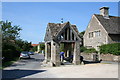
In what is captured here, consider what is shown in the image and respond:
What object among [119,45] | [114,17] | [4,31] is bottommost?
[119,45]

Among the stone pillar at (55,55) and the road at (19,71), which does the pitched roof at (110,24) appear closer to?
the stone pillar at (55,55)

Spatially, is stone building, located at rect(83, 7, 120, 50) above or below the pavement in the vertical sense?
above

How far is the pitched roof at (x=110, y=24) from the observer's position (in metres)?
33.6

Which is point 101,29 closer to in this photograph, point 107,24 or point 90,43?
point 107,24

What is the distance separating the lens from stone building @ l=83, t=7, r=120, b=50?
3353 centimetres

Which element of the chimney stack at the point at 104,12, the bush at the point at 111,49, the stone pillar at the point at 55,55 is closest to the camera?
the stone pillar at the point at 55,55

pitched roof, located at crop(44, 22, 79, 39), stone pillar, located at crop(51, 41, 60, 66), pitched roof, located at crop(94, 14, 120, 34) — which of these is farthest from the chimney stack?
stone pillar, located at crop(51, 41, 60, 66)

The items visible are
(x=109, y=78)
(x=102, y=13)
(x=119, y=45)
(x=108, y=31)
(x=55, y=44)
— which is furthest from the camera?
(x=102, y=13)

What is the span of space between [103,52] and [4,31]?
55.8 feet

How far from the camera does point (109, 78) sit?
11430mm

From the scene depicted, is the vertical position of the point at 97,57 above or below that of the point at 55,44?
below

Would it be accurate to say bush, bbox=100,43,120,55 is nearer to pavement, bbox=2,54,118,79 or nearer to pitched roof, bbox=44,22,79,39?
pitched roof, bbox=44,22,79,39

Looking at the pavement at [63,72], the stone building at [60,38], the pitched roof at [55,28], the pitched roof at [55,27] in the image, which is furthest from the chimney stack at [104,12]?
the pavement at [63,72]

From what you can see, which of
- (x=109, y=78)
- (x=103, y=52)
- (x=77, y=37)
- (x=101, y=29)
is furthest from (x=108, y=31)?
(x=109, y=78)
